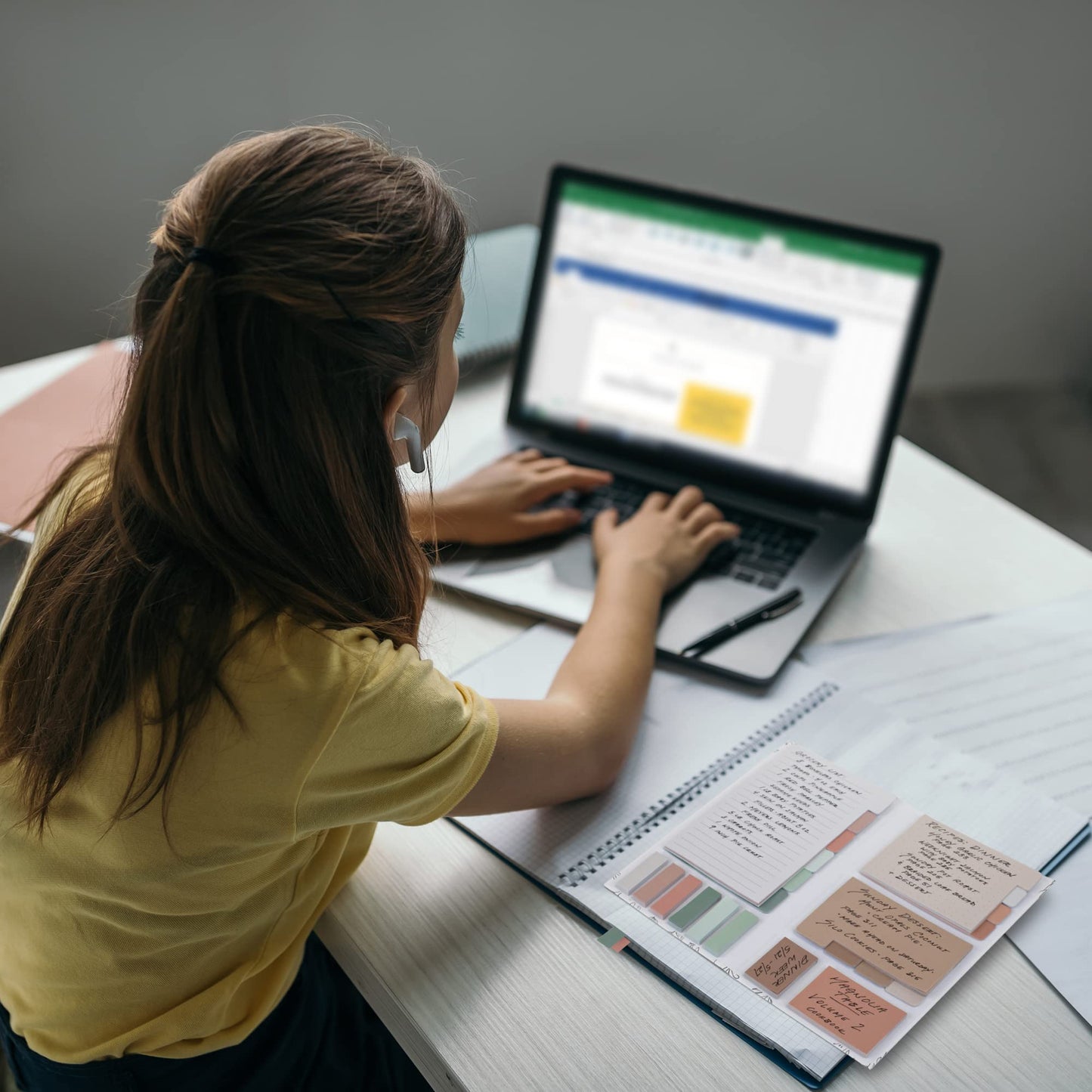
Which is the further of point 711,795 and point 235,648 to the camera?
point 711,795

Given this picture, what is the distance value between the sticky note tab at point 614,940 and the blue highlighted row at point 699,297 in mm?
614

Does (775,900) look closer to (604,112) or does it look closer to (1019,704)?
(1019,704)

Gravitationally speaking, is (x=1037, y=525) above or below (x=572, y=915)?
above

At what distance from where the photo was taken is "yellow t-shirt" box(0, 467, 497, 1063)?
61 cm

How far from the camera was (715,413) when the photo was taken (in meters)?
1.11

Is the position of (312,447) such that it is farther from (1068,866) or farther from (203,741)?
(1068,866)

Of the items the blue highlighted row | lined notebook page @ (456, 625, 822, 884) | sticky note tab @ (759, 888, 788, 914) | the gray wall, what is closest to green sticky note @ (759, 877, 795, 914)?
sticky note tab @ (759, 888, 788, 914)

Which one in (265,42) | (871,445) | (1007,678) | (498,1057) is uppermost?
(265,42)

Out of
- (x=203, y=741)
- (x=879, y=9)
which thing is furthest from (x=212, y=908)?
(x=879, y=9)

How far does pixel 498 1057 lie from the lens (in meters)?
0.62

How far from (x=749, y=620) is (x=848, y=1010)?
0.37 metres

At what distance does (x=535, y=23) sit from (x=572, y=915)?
1.69m

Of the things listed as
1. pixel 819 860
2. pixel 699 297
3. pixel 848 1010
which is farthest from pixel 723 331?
pixel 848 1010

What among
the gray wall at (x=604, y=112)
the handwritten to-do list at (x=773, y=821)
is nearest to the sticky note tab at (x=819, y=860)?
the handwritten to-do list at (x=773, y=821)
